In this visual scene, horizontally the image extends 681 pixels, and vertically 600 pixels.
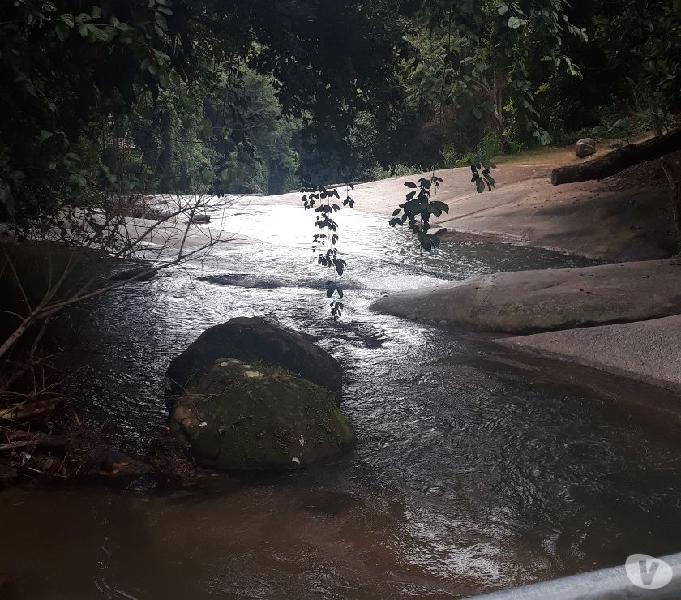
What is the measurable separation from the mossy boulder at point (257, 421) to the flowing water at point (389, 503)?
7.8 inches

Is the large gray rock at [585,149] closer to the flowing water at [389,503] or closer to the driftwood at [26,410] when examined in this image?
the flowing water at [389,503]

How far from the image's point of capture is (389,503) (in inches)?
177

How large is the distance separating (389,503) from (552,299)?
4.34 m

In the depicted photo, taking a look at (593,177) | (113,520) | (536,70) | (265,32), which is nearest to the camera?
(113,520)

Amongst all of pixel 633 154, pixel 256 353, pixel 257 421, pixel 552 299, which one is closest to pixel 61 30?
pixel 257 421

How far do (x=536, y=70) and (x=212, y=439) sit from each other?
53.6 ft

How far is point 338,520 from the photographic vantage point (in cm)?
428

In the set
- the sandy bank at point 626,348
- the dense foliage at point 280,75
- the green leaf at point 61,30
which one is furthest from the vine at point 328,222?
the sandy bank at point 626,348

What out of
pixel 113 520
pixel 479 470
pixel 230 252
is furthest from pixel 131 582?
pixel 230 252

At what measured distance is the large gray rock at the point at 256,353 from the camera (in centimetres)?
623

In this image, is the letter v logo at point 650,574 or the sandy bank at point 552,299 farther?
the sandy bank at point 552,299

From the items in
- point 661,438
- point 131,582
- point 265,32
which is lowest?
point 661,438

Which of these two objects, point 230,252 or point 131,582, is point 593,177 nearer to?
point 230,252

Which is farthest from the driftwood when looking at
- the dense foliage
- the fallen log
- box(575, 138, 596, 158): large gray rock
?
box(575, 138, 596, 158): large gray rock
